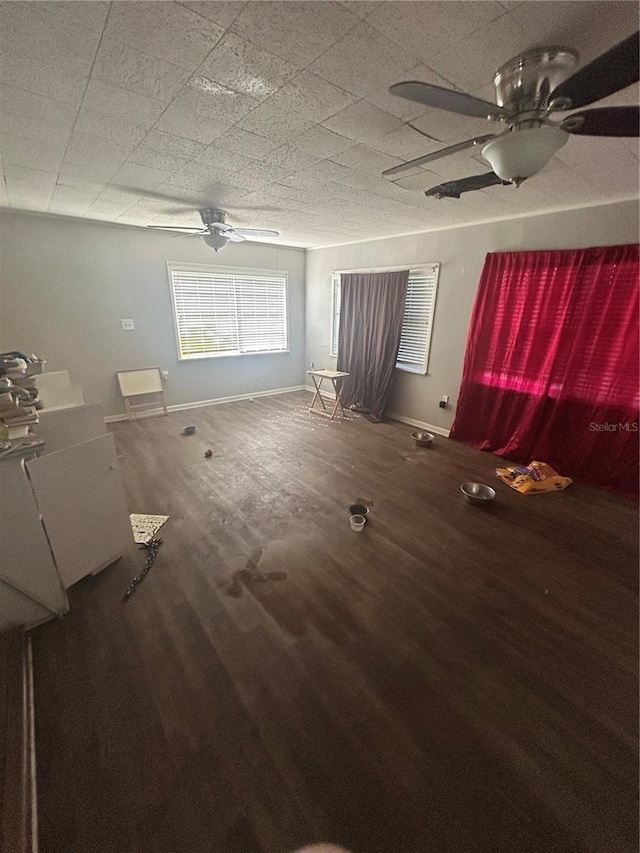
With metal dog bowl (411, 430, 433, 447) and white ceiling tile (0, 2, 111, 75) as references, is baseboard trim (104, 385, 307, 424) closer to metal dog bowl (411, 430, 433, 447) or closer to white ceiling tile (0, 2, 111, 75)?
metal dog bowl (411, 430, 433, 447)

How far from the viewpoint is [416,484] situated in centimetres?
314

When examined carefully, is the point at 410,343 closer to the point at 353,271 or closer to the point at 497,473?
the point at 353,271

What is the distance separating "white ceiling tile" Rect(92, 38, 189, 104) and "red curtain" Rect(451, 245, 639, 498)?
3.23 m

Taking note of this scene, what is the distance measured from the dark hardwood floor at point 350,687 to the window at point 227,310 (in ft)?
10.6

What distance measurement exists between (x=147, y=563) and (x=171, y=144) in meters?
2.55

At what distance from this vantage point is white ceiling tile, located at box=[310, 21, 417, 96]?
113 centimetres

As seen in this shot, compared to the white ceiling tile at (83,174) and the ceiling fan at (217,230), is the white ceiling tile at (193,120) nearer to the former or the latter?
the white ceiling tile at (83,174)

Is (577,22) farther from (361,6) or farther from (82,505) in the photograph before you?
(82,505)

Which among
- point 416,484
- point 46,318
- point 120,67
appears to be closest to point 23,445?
point 120,67

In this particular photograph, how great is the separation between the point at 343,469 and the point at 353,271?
3.24 meters

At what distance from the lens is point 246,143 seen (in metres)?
1.89

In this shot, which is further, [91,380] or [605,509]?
[91,380]

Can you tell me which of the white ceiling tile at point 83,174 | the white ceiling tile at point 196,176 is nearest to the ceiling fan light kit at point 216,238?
the white ceiling tile at point 196,176

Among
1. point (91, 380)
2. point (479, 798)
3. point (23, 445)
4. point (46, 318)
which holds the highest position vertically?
point (46, 318)
